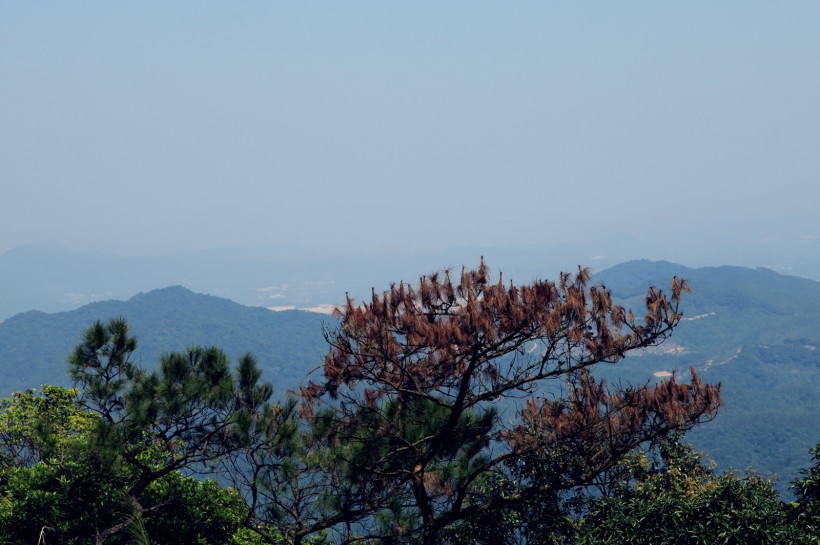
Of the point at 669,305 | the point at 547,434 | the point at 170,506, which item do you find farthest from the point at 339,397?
the point at 669,305

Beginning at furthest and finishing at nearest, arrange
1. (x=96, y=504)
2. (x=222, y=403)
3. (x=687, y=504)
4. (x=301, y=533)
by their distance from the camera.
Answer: (x=96, y=504)
(x=222, y=403)
(x=301, y=533)
(x=687, y=504)

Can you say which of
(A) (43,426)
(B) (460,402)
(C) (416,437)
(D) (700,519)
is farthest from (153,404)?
(D) (700,519)

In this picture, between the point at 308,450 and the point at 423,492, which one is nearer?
the point at 423,492

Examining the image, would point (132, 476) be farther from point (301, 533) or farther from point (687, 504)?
point (687, 504)

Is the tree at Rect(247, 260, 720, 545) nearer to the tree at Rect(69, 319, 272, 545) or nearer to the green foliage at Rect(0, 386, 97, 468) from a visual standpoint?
the tree at Rect(69, 319, 272, 545)

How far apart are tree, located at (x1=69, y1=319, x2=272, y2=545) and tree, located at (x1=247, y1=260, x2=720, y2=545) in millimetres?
1221

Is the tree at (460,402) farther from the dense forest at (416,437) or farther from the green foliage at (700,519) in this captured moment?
the green foliage at (700,519)

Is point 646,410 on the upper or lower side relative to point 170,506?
upper

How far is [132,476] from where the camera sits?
1356 cm

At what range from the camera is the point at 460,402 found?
35.8 ft

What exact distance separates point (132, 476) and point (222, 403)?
2439 millimetres

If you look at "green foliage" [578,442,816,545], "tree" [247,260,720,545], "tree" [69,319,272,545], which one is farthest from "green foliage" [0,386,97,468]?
"green foliage" [578,442,816,545]

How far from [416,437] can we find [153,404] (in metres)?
3.96

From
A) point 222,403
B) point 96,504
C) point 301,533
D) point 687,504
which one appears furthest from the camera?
point 96,504
